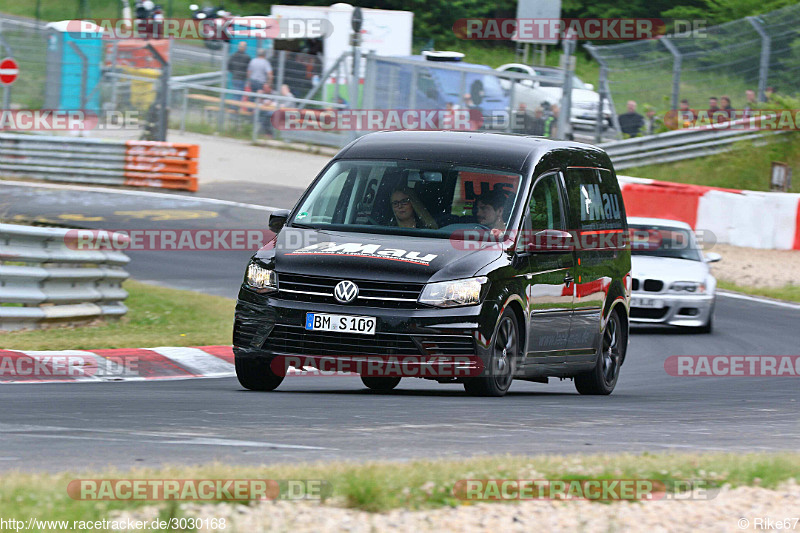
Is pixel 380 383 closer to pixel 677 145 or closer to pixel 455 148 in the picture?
pixel 455 148

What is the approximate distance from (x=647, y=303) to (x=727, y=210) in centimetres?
691

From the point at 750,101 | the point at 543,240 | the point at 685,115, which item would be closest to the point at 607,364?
the point at 543,240

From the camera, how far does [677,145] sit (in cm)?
2772

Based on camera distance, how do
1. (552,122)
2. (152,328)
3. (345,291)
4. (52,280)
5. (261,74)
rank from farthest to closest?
1. (261,74)
2. (552,122)
3. (152,328)
4. (52,280)
5. (345,291)

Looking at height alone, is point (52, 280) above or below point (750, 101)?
below

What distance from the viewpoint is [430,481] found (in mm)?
5270

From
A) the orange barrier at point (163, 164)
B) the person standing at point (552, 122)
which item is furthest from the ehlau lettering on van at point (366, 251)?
the person standing at point (552, 122)

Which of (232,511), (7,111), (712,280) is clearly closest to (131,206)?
(7,111)

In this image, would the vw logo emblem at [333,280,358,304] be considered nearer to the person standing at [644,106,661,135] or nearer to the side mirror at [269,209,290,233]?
the side mirror at [269,209,290,233]

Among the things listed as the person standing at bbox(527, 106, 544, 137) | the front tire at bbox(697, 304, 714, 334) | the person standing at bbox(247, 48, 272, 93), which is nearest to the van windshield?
the front tire at bbox(697, 304, 714, 334)

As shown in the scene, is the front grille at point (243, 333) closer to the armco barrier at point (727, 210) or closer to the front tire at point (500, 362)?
the front tire at point (500, 362)

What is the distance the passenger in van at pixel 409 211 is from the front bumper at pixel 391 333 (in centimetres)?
93

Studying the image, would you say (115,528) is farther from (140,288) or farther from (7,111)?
(7,111)

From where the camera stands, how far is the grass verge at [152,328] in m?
11.3
